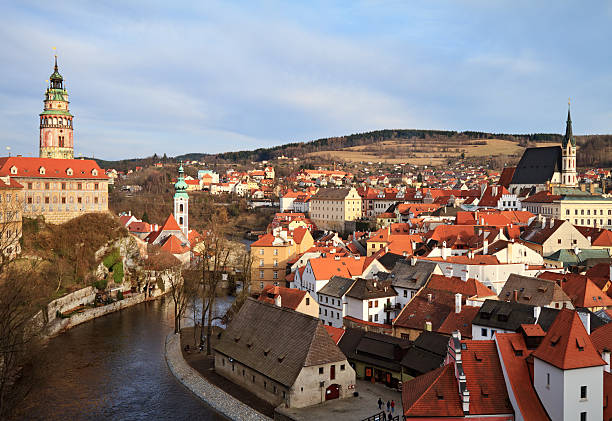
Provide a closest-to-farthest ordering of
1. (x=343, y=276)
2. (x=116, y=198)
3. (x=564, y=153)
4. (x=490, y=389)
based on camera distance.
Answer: (x=490, y=389) → (x=343, y=276) → (x=564, y=153) → (x=116, y=198)

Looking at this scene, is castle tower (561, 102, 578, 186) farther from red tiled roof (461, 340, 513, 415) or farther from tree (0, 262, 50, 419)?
tree (0, 262, 50, 419)

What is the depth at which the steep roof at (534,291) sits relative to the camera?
28.6 meters

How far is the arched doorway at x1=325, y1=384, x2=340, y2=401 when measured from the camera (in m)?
23.2

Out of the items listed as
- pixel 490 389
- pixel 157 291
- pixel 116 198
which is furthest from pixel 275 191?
pixel 490 389

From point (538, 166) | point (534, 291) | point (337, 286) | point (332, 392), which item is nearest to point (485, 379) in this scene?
point (332, 392)

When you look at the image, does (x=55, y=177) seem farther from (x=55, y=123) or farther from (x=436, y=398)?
(x=436, y=398)

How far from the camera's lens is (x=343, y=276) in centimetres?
3800

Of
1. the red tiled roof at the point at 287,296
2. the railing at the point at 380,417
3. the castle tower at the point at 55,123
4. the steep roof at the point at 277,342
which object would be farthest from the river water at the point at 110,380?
the castle tower at the point at 55,123

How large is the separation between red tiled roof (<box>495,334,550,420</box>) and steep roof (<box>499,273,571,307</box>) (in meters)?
9.69

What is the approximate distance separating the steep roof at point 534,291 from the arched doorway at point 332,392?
38.5 ft

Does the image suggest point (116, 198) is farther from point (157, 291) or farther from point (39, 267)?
point (39, 267)

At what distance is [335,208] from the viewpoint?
87875 mm

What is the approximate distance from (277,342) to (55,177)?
108 ft

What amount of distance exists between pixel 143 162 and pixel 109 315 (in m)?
143
